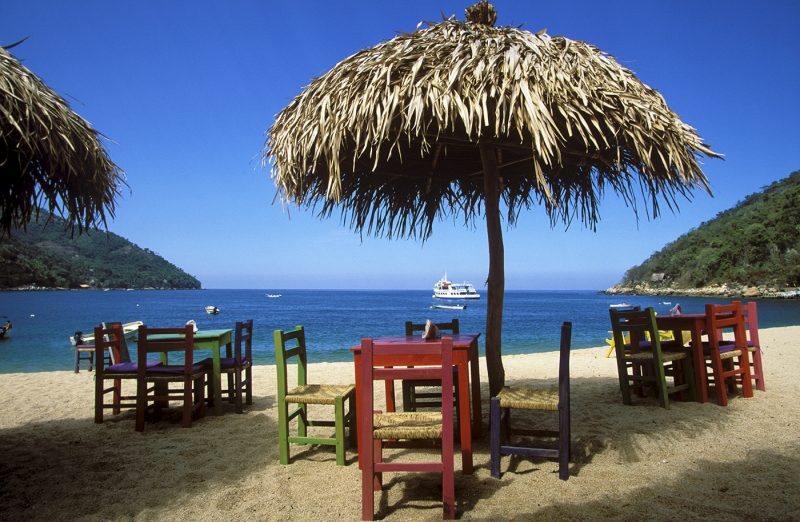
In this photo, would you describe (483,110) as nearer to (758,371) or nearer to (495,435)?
(495,435)

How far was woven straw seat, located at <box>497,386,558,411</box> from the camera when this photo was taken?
2.97m

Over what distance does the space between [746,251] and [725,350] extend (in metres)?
64.4

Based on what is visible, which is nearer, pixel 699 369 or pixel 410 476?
pixel 410 476

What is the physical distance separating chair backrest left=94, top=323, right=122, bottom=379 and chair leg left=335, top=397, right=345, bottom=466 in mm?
2554

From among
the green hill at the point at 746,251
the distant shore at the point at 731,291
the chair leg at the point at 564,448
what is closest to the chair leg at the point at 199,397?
the chair leg at the point at 564,448

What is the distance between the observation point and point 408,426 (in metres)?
2.70

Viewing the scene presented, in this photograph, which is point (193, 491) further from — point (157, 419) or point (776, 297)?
point (776, 297)

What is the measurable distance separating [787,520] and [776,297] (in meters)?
60.8

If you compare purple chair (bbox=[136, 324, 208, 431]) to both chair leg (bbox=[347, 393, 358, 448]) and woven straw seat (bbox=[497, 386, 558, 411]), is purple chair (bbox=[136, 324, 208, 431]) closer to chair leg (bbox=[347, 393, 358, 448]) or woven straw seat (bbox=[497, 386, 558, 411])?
chair leg (bbox=[347, 393, 358, 448])

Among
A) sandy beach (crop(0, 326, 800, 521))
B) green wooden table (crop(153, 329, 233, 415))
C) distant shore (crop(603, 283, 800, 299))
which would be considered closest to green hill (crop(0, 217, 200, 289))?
green wooden table (crop(153, 329, 233, 415))

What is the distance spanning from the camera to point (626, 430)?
4016mm

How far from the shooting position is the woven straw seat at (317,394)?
11.1 ft

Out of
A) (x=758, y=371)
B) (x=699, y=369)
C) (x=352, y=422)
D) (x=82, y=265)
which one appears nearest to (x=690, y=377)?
(x=699, y=369)

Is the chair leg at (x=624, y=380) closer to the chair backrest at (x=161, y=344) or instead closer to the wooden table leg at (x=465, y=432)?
the wooden table leg at (x=465, y=432)
